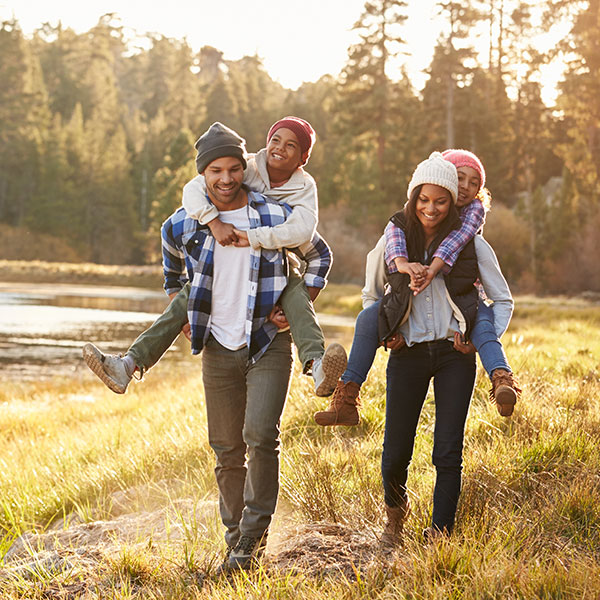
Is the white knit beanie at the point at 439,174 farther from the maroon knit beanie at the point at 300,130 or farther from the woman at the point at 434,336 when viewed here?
the maroon knit beanie at the point at 300,130

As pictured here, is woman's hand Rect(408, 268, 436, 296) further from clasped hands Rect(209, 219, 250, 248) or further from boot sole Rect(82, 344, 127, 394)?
boot sole Rect(82, 344, 127, 394)

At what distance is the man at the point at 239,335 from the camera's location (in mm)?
3562

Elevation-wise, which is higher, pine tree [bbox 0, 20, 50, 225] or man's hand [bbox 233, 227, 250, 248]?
pine tree [bbox 0, 20, 50, 225]

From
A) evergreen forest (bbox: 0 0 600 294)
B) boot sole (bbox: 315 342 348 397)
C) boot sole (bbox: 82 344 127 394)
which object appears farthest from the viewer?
evergreen forest (bbox: 0 0 600 294)

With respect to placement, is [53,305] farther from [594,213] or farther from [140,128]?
[140,128]

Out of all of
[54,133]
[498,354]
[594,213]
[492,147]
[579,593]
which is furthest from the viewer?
[54,133]

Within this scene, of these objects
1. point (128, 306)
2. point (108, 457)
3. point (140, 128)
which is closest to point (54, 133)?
point (140, 128)

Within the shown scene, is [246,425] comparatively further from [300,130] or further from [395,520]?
[300,130]

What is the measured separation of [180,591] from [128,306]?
30.4 m

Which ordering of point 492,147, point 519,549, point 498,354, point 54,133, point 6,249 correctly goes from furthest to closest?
point 54,133, point 6,249, point 492,147, point 498,354, point 519,549

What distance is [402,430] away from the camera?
373cm

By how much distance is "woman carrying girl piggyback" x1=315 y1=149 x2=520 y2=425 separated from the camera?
3.47 meters

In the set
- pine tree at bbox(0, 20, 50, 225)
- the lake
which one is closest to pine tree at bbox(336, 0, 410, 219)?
the lake

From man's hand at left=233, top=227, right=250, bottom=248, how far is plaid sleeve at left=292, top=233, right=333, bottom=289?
0.29 m
